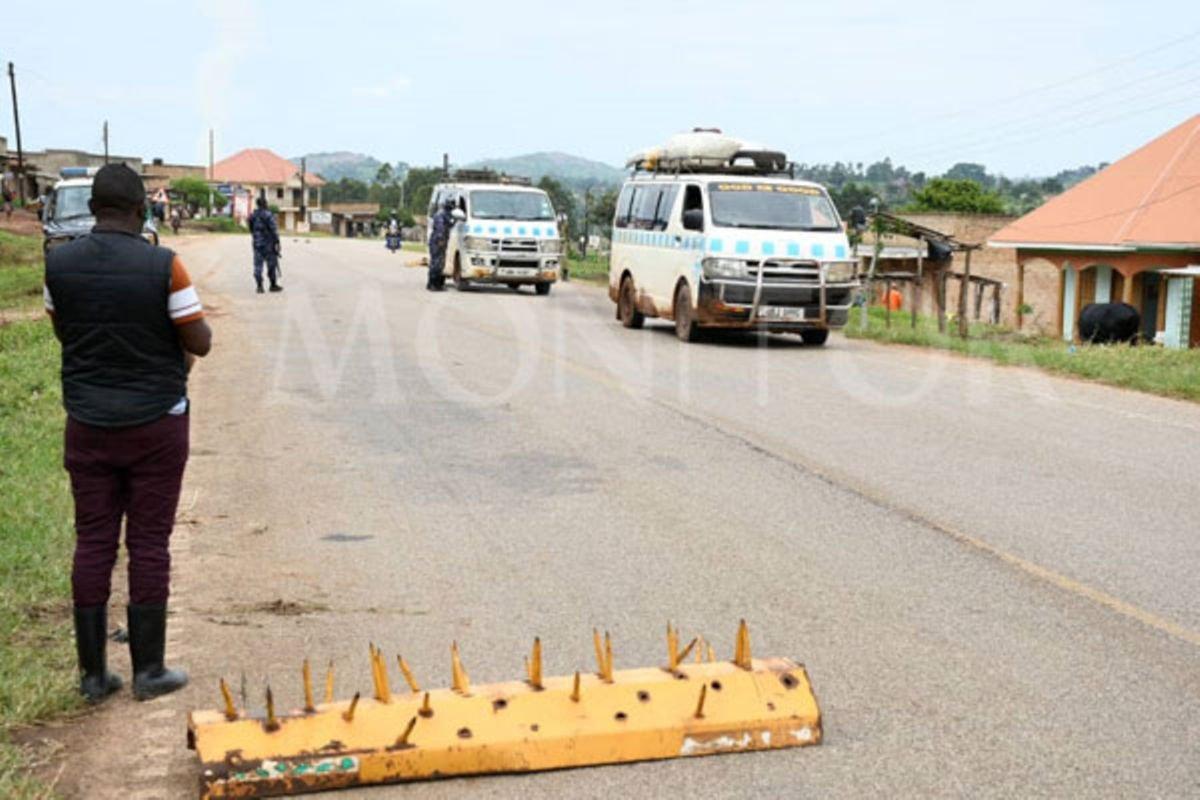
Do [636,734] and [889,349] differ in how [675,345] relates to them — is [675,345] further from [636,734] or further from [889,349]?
[636,734]

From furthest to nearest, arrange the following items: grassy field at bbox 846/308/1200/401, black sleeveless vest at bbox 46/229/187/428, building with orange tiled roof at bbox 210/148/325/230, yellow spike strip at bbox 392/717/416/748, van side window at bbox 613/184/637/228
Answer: building with orange tiled roof at bbox 210/148/325/230
van side window at bbox 613/184/637/228
grassy field at bbox 846/308/1200/401
black sleeveless vest at bbox 46/229/187/428
yellow spike strip at bbox 392/717/416/748

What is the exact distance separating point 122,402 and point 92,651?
0.89m

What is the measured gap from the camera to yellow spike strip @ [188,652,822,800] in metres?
4.38

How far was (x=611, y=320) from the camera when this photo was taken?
921 inches

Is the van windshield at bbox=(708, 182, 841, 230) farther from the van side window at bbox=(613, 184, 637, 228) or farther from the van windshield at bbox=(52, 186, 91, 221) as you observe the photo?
the van windshield at bbox=(52, 186, 91, 221)

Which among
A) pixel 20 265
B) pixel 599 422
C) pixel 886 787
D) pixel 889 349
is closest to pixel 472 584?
pixel 886 787

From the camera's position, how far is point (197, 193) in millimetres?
117688

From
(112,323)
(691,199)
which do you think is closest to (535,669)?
(112,323)

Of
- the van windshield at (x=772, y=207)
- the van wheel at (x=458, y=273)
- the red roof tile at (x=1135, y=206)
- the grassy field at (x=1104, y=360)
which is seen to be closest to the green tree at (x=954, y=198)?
the red roof tile at (x=1135, y=206)

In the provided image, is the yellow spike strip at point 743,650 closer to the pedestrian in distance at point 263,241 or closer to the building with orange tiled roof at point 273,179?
the pedestrian in distance at point 263,241

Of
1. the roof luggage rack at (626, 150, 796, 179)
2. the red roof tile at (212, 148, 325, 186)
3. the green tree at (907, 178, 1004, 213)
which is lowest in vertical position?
the roof luggage rack at (626, 150, 796, 179)

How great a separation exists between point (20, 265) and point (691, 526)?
34.5m

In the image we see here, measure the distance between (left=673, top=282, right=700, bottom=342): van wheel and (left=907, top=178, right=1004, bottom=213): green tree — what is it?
63910mm

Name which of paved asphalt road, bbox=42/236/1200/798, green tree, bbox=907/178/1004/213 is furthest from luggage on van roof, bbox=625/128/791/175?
green tree, bbox=907/178/1004/213
